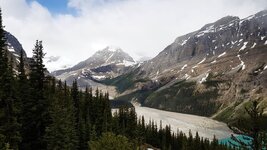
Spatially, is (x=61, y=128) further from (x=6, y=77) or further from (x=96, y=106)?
(x=96, y=106)

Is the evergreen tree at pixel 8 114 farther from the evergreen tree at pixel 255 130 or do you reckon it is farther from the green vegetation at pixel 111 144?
the evergreen tree at pixel 255 130

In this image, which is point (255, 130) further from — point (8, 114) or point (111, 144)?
point (111, 144)

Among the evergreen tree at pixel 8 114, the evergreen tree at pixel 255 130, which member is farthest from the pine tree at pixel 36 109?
Answer: the evergreen tree at pixel 255 130

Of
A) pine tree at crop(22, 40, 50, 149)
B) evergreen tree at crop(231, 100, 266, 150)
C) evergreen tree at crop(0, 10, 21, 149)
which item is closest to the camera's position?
evergreen tree at crop(231, 100, 266, 150)

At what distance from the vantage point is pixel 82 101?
4911 inches

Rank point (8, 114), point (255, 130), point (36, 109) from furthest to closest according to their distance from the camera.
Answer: point (36, 109)
point (8, 114)
point (255, 130)

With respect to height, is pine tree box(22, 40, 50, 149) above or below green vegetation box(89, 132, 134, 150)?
above

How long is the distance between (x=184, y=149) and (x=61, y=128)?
91.7 metres

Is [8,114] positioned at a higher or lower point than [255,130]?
higher

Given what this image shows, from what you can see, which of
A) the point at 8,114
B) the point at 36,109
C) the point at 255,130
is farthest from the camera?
the point at 36,109

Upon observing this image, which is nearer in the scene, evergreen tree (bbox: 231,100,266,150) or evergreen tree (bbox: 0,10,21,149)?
evergreen tree (bbox: 231,100,266,150)

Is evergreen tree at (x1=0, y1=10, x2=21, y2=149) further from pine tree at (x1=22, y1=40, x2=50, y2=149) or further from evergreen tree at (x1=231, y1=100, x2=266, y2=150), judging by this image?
evergreen tree at (x1=231, y1=100, x2=266, y2=150)

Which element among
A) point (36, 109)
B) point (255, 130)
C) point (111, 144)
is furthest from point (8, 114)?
point (255, 130)

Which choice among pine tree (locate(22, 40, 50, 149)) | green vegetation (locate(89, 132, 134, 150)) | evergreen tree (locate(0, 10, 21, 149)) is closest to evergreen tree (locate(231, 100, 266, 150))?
evergreen tree (locate(0, 10, 21, 149))
